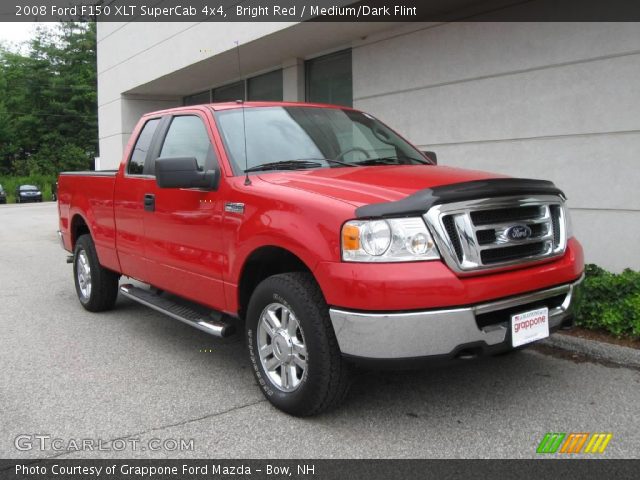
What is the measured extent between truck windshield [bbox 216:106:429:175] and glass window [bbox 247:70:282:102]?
727 centimetres

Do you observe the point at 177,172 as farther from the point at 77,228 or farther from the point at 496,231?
the point at 77,228

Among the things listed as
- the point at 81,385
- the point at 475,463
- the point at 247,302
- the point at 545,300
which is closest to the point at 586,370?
the point at 545,300

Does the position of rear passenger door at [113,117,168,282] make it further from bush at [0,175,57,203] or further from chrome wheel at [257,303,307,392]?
bush at [0,175,57,203]

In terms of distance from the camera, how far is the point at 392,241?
325 centimetres

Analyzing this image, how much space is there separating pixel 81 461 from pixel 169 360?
1742mm

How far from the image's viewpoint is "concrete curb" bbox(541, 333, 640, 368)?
468 centimetres

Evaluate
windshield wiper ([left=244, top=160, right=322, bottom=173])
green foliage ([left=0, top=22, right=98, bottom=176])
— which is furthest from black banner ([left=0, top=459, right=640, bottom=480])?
green foliage ([left=0, top=22, right=98, bottom=176])

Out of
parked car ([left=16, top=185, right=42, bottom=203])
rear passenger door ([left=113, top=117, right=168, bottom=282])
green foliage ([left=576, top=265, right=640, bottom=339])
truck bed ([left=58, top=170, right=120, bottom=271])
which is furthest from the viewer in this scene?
parked car ([left=16, top=185, right=42, bottom=203])

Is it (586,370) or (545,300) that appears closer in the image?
(545,300)

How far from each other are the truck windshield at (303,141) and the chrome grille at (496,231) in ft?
4.15

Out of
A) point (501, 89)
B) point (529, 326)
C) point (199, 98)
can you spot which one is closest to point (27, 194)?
point (199, 98)

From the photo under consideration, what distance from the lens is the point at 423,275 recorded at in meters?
3.17

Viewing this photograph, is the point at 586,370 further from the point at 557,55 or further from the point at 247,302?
the point at 557,55

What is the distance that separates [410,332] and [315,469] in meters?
0.86
